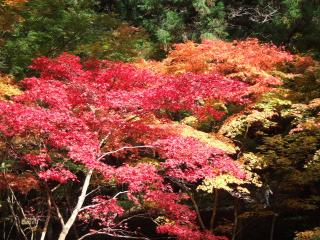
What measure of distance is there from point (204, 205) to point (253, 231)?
205 cm

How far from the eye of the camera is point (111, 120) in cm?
810

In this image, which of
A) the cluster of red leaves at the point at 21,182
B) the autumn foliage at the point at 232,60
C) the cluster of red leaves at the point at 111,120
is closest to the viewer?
the cluster of red leaves at the point at 111,120

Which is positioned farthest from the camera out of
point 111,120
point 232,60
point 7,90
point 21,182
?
point 232,60

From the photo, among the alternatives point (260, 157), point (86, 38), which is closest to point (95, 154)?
point (260, 157)

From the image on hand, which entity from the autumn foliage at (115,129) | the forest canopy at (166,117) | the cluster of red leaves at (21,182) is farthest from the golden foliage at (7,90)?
the cluster of red leaves at (21,182)

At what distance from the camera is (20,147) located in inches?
398

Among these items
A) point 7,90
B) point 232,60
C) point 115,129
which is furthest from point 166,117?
point 7,90

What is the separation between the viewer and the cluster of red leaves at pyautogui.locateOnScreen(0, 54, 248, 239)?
7.55 m

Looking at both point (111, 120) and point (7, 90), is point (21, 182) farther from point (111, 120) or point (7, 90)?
point (111, 120)

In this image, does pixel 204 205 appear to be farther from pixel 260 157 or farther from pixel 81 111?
pixel 81 111

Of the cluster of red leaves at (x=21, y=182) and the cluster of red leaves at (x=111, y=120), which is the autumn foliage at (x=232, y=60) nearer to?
the cluster of red leaves at (x=111, y=120)

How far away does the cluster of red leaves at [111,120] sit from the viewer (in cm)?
755

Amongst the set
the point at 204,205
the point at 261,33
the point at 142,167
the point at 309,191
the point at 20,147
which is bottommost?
the point at 204,205

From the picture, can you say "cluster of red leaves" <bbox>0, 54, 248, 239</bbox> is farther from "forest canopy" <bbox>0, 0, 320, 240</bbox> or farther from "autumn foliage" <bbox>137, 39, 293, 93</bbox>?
"autumn foliage" <bbox>137, 39, 293, 93</bbox>
